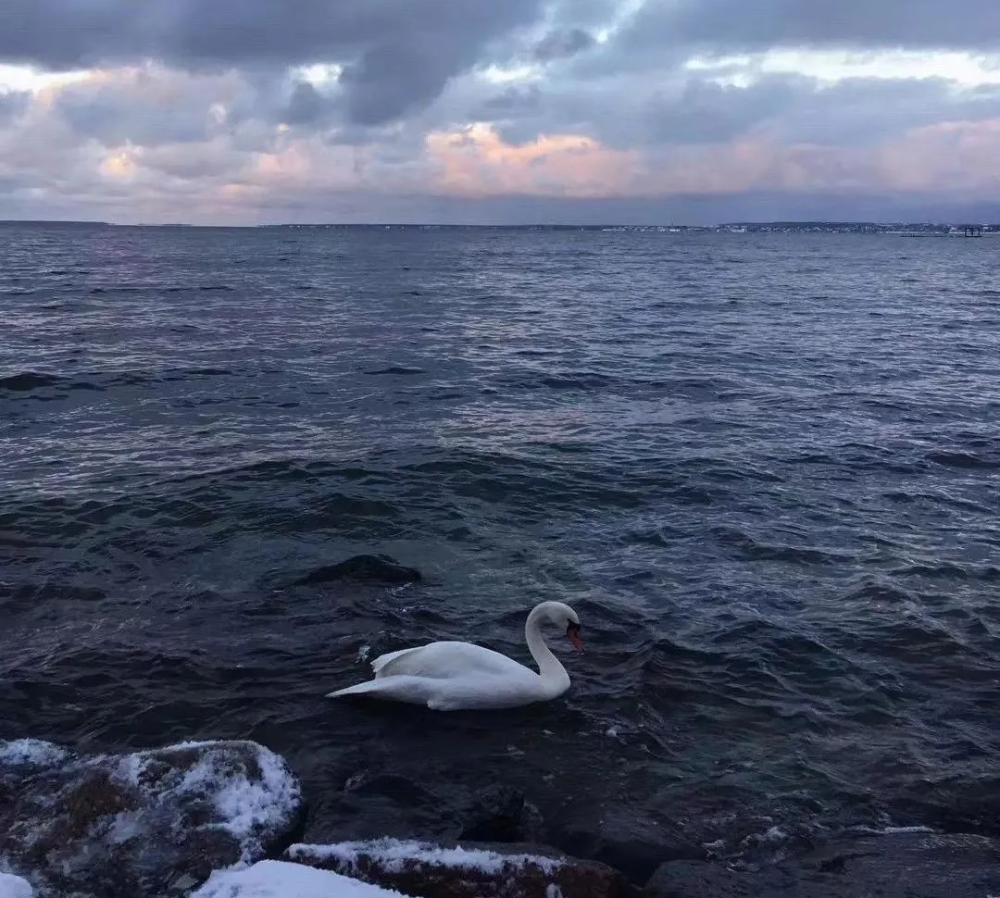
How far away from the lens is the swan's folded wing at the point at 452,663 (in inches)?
334

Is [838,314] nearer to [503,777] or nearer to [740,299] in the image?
[740,299]

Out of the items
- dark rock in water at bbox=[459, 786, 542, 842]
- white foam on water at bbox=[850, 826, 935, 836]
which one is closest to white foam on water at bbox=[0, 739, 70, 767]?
dark rock in water at bbox=[459, 786, 542, 842]

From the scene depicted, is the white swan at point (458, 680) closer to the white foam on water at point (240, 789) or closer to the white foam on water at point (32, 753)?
the white foam on water at point (240, 789)

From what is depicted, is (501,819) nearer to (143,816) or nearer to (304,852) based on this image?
(304,852)

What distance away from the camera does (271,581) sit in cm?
1118

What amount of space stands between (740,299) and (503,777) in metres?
49.4

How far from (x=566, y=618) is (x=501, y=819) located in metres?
2.93

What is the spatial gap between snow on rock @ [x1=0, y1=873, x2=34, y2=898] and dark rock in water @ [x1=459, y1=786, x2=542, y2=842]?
2751 mm

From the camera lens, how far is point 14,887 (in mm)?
5445

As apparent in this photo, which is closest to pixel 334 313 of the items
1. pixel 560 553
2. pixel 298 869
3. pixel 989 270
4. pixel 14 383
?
pixel 14 383

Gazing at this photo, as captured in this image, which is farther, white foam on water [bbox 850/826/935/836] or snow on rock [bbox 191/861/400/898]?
white foam on water [bbox 850/826/935/836]

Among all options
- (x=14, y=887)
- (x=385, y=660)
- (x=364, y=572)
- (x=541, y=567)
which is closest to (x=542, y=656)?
(x=385, y=660)

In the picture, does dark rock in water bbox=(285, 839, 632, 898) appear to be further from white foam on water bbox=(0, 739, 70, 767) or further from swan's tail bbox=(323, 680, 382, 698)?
white foam on water bbox=(0, 739, 70, 767)

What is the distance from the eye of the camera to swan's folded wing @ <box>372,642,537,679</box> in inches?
334
